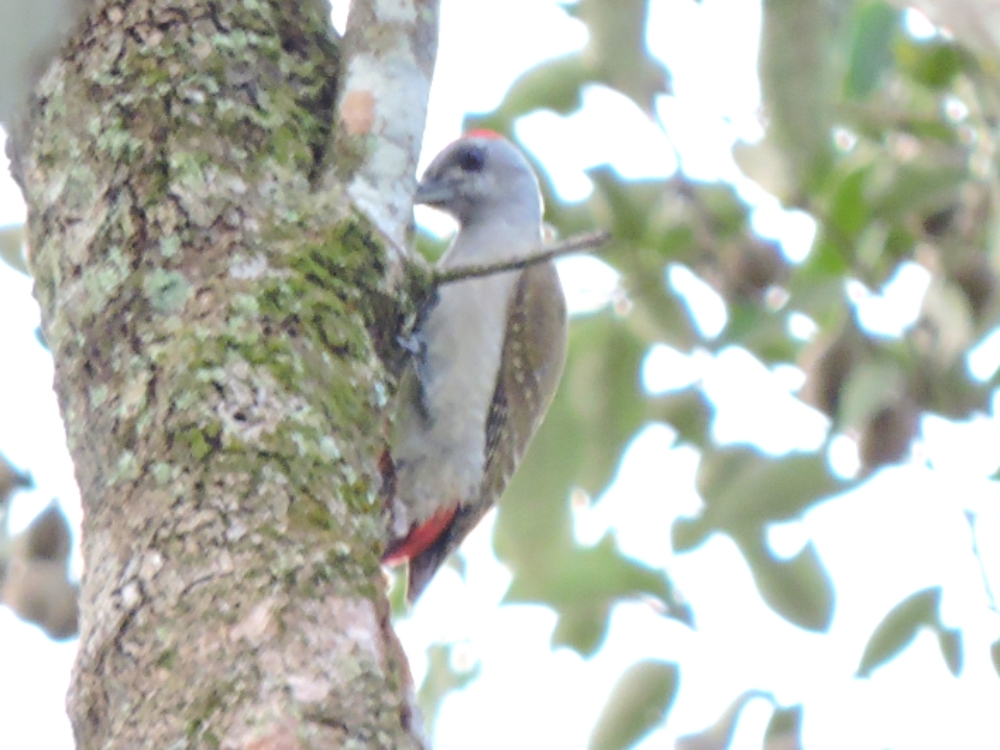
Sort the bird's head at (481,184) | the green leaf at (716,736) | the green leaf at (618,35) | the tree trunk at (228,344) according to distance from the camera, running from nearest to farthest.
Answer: the tree trunk at (228,344), the green leaf at (618,35), the green leaf at (716,736), the bird's head at (481,184)

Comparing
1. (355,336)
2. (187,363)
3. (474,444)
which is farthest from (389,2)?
(474,444)

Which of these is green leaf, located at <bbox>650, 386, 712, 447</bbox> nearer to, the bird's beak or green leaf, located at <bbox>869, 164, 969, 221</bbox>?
green leaf, located at <bbox>869, 164, 969, 221</bbox>

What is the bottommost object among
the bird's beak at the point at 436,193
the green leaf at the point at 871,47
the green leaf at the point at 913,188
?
the bird's beak at the point at 436,193

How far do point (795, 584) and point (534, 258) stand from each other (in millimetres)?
1339

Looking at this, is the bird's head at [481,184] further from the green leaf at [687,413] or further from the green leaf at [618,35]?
the green leaf at [618,35]

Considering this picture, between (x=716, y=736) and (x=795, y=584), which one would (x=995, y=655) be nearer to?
(x=795, y=584)

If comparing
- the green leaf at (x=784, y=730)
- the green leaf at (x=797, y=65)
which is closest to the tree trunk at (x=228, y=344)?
the green leaf at (x=797, y=65)

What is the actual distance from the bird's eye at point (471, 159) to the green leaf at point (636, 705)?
1.76 meters

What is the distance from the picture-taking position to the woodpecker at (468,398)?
344 cm

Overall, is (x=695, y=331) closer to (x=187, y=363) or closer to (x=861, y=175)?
(x=861, y=175)

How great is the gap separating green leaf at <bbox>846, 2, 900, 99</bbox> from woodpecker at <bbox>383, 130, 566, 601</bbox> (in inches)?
44.2

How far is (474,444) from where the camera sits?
11.5 ft

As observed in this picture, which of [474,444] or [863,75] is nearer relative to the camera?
[863,75]

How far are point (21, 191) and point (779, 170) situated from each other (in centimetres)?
163
